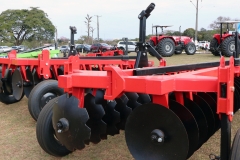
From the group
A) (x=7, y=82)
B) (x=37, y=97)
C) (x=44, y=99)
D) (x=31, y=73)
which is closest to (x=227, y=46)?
(x=31, y=73)

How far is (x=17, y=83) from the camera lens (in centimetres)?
437

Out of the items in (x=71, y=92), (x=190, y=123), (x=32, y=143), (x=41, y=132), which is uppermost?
(x=71, y=92)

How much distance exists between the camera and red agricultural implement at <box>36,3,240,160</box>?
170 centimetres

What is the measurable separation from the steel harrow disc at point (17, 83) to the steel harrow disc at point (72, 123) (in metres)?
2.36

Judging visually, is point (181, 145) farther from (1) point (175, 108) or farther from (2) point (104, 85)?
(2) point (104, 85)

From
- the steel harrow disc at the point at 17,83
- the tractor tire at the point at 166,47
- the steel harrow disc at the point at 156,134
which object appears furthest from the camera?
the tractor tire at the point at 166,47

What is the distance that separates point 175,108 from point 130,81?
14.2 inches

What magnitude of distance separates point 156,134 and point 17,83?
10.3 ft

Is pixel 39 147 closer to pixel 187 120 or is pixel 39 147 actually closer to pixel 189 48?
pixel 187 120

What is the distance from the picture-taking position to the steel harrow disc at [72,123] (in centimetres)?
208

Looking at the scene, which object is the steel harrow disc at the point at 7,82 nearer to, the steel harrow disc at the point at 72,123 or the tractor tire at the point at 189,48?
the steel harrow disc at the point at 72,123

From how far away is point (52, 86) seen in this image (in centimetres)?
392

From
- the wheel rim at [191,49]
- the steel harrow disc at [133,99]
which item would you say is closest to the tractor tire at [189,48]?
the wheel rim at [191,49]

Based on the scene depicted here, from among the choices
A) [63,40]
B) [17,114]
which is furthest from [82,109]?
[63,40]
